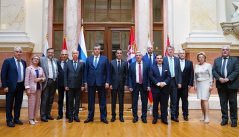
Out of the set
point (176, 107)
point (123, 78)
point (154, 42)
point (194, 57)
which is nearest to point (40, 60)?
point (123, 78)

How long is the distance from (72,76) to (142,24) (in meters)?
3.76

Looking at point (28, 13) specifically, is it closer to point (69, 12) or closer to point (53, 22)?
point (53, 22)

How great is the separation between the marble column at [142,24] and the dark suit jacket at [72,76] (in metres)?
3.16

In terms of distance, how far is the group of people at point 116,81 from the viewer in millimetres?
5184

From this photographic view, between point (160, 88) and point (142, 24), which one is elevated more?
point (142, 24)

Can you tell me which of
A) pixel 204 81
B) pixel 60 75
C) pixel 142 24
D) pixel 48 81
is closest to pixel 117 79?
pixel 60 75

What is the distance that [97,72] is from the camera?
5375 mm

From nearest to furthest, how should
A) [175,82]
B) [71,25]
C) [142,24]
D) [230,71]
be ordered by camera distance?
[230,71]
[175,82]
[71,25]
[142,24]

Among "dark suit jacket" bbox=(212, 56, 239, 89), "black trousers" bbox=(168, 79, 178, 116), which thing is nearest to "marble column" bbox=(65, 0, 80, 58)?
"black trousers" bbox=(168, 79, 178, 116)

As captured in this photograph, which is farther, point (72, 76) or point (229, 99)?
point (72, 76)

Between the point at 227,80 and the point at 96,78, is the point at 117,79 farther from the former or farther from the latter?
the point at 227,80

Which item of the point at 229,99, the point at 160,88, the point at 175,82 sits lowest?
the point at 229,99

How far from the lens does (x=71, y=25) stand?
7.99 m

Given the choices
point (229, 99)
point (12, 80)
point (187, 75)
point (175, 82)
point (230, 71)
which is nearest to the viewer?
point (12, 80)
